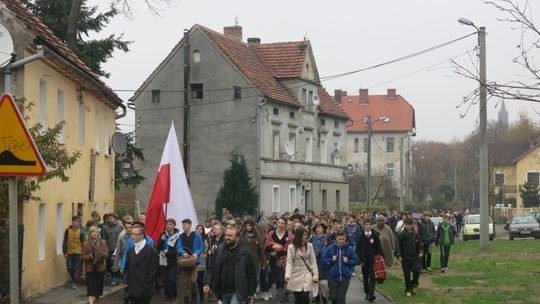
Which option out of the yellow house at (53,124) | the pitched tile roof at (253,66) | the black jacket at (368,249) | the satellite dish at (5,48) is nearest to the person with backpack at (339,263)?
the black jacket at (368,249)

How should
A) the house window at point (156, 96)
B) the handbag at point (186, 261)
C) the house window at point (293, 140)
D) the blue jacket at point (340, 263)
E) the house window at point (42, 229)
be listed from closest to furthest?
the blue jacket at point (340, 263) < the handbag at point (186, 261) < the house window at point (42, 229) < the house window at point (156, 96) < the house window at point (293, 140)

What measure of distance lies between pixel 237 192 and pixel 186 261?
26.7m

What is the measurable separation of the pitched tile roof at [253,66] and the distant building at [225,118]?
0.08m

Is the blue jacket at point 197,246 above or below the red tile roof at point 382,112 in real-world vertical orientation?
below

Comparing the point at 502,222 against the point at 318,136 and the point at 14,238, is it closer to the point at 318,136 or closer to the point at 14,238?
the point at 318,136

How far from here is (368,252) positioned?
19922mm

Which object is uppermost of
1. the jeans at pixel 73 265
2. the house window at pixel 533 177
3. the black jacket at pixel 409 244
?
the house window at pixel 533 177

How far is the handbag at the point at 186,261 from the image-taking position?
61.2 ft

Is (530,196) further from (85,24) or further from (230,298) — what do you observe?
(230,298)

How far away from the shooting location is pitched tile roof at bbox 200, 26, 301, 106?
1935 inches

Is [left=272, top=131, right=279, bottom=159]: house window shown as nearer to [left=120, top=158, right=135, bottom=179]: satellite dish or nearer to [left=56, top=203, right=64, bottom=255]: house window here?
[left=120, top=158, right=135, bottom=179]: satellite dish

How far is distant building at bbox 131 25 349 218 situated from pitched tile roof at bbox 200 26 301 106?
0.25 feet

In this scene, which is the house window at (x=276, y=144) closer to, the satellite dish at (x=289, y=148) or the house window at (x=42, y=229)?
the satellite dish at (x=289, y=148)

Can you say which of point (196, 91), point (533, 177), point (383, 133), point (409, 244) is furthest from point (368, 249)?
point (383, 133)
